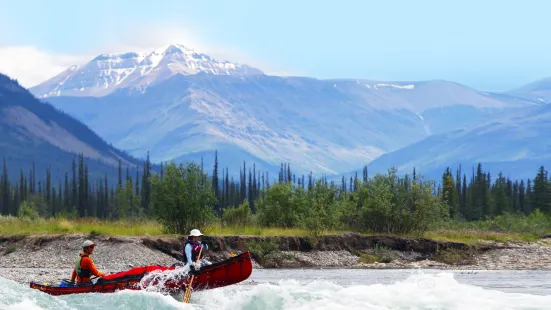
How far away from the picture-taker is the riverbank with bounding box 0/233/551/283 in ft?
178

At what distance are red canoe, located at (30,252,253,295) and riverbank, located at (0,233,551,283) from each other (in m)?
9.84

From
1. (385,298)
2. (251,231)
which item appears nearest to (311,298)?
(385,298)

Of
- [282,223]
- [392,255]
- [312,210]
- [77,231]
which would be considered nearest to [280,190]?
[282,223]

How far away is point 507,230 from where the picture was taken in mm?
97188

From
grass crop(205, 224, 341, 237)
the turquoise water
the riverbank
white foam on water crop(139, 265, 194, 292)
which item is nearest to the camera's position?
the turquoise water

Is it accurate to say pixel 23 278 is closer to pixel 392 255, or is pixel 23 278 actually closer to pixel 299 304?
pixel 299 304

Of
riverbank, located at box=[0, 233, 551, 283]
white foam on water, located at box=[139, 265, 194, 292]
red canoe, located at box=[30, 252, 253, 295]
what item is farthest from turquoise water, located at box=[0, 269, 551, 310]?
riverbank, located at box=[0, 233, 551, 283]

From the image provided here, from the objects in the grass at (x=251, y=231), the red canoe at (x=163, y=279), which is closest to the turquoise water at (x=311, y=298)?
the red canoe at (x=163, y=279)

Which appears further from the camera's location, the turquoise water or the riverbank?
the riverbank

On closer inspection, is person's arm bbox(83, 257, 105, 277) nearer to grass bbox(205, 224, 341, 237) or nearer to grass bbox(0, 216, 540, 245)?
grass bbox(0, 216, 540, 245)

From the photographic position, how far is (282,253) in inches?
2435

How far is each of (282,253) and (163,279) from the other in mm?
26699

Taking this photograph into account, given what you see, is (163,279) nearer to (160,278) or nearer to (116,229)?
(160,278)

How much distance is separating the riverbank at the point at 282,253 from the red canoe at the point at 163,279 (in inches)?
387
